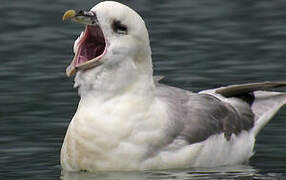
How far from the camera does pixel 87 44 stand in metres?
11.2

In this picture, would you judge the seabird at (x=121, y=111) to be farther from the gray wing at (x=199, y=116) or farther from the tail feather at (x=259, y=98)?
the tail feather at (x=259, y=98)

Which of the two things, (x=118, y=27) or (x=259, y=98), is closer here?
(x=118, y=27)

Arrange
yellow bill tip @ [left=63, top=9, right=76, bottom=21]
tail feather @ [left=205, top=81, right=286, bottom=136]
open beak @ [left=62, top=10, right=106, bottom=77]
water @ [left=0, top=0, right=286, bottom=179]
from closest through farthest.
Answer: open beak @ [left=62, top=10, right=106, bottom=77] → yellow bill tip @ [left=63, top=9, right=76, bottom=21] → water @ [left=0, top=0, right=286, bottom=179] → tail feather @ [left=205, top=81, right=286, bottom=136]

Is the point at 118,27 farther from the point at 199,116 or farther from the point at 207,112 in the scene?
the point at 207,112

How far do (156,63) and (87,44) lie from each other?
178 inches

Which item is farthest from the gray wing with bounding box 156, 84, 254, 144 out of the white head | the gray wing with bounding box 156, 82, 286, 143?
the white head

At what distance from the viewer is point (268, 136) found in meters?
13.1

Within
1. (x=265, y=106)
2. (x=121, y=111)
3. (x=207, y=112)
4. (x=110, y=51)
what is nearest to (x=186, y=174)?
(x=207, y=112)

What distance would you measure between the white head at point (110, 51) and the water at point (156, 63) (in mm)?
838

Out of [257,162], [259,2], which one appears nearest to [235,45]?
[259,2]

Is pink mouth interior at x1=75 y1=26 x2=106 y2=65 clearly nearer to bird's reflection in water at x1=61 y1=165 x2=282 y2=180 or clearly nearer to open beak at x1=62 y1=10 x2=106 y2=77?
open beak at x1=62 y1=10 x2=106 y2=77

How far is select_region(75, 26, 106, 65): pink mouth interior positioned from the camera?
36.4ft

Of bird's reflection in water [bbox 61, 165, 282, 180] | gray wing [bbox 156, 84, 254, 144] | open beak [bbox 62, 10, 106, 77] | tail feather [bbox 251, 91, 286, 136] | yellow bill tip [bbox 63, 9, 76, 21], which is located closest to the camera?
open beak [bbox 62, 10, 106, 77]

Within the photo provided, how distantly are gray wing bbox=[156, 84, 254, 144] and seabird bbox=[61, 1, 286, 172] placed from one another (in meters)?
0.01
